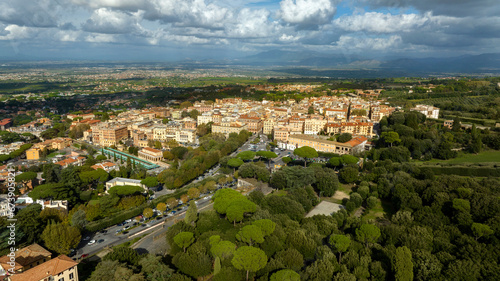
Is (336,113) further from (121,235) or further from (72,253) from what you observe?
(72,253)

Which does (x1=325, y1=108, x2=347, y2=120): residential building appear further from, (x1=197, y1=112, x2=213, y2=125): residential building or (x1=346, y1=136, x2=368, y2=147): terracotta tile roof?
(x1=197, y1=112, x2=213, y2=125): residential building

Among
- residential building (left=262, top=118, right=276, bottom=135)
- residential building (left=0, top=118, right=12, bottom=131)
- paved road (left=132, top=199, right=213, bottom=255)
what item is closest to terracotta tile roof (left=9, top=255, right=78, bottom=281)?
paved road (left=132, top=199, right=213, bottom=255)

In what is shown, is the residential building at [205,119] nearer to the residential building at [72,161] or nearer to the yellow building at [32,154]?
the residential building at [72,161]

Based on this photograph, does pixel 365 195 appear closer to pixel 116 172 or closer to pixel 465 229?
pixel 465 229

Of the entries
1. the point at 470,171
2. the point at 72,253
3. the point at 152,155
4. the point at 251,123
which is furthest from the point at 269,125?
the point at 72,253

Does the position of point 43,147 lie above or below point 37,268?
below

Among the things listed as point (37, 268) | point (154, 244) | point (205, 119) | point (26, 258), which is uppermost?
point (205, 119)

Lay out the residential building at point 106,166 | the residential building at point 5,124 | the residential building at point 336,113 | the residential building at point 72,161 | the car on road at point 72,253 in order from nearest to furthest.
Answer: the car on road at point 72,253 → the residential building at point 106,166 → the residential building at point 72,161 → the residential building at point 336,113 → the residential building at point 5,124

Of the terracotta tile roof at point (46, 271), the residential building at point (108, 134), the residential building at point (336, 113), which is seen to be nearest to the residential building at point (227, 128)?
the residential building at point (108, 134)

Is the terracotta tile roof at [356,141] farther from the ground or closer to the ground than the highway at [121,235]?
farther from the ground
